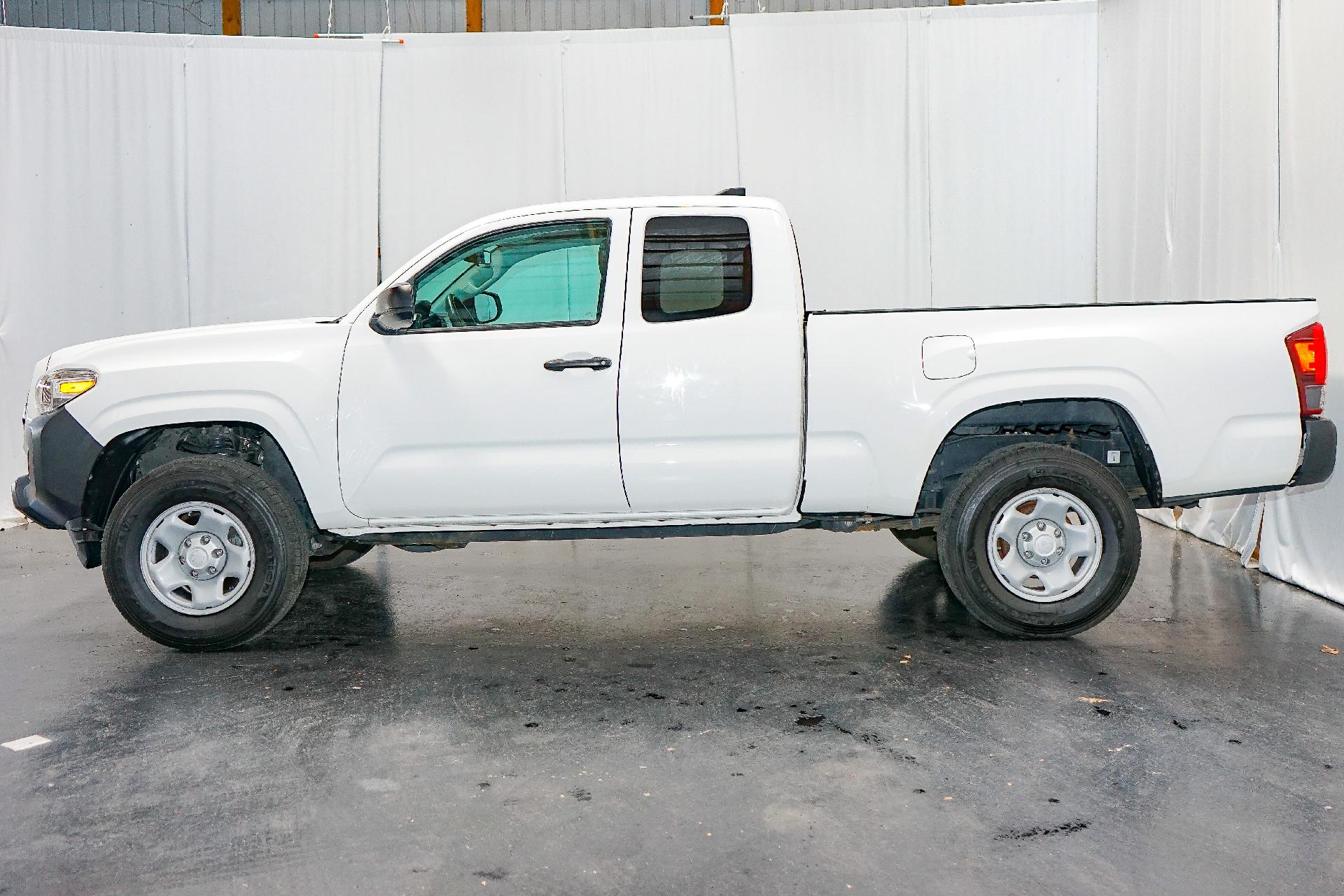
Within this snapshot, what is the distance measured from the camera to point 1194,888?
9.04ft

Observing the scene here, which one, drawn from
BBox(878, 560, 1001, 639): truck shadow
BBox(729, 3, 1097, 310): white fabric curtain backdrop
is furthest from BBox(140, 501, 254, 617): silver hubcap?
BBox(729, 3, 1097, 310): white fabric curtain backdrop

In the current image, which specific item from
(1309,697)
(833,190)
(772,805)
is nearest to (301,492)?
(772,805)

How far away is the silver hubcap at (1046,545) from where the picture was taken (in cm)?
488

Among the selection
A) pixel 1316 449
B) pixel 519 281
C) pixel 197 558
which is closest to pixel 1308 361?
pixel 1316 449

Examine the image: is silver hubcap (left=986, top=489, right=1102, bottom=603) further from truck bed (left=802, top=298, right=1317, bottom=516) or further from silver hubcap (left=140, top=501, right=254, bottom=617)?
silver hubcap (left=140, top=501, right=254, bottom=617)

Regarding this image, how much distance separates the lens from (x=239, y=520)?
489 centimetres

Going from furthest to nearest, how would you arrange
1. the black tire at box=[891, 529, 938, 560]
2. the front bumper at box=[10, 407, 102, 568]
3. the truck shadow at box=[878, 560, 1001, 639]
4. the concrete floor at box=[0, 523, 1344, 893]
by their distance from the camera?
the black tire at box=[891, 529, 938, 560], the truck shadow at box=[878, 560, 1001, 639], the front bumper at box=[10, 407, 102, 568], the concrete floor at box=[0, 523, 1344, 893]

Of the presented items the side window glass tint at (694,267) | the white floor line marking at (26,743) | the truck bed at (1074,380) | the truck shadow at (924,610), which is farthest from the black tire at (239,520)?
the truck shadow at (924,610)

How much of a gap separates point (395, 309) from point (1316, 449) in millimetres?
3900

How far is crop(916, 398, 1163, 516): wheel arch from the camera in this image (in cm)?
493

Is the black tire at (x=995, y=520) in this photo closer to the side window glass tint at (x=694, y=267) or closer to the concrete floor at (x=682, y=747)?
the concrete floor at (x=682, y=747)

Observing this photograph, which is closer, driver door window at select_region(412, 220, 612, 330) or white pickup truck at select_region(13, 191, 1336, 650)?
white pickup truck at select_region(13, 191, 1336, 650)

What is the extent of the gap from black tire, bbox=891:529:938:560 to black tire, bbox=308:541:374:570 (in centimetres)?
292

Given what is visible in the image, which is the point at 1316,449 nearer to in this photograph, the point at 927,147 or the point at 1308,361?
the point at 1308,361
